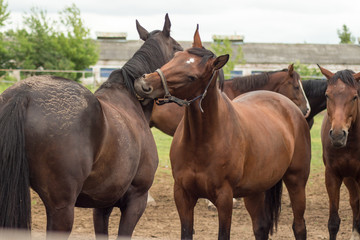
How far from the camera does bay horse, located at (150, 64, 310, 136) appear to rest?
318 inches

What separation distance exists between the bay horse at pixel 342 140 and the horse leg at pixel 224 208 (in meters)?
1.65

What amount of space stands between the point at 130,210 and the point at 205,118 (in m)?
0.99

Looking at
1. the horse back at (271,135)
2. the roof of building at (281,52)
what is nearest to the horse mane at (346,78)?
the horse back at (271,135)

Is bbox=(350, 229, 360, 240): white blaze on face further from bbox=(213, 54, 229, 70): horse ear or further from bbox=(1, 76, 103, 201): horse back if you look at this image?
bbox=(1, 76, 103, 201): horse back

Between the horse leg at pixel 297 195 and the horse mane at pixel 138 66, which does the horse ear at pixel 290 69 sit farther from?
the horse mane at pixel 138 66

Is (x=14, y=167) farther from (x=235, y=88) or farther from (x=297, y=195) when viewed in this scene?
(x=235, y=88)

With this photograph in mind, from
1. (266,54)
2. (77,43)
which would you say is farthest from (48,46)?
(266,54)

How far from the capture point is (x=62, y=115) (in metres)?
3.40

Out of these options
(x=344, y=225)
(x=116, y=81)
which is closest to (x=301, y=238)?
(x=344, y=225)

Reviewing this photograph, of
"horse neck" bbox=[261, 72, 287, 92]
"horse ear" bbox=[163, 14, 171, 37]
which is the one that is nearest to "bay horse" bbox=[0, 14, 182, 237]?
"horse ear" bbox=[163, 14, 171, 37]

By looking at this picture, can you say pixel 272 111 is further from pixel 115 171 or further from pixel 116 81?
pixel 115 171

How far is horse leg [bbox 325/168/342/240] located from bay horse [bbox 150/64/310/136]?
7.83 feet

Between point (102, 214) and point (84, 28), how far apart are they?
→ 91.1 ft

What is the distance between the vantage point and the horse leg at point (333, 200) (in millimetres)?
5996
